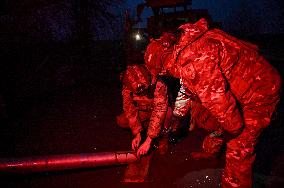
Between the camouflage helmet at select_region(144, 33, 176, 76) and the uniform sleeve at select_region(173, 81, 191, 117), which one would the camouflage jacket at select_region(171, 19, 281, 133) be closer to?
the camouflage helmet at select_region(144, 33, 176, 76)

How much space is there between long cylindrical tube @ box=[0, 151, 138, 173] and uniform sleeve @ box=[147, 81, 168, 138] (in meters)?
0.57

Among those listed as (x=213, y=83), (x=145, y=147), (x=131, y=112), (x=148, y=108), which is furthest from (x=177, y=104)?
(x=213, y=83)

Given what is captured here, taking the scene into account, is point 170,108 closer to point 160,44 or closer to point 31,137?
point 160,44

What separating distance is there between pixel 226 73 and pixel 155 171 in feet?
7.43

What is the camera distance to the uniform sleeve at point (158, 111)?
3.55m

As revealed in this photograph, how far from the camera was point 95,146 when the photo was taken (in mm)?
5168

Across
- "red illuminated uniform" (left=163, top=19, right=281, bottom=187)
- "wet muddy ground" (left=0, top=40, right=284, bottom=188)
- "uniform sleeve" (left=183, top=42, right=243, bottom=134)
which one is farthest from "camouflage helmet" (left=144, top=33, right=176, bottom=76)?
"wet muddy ground" (left=0, top=40, right=284, bottom=188)

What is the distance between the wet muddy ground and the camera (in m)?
3.93

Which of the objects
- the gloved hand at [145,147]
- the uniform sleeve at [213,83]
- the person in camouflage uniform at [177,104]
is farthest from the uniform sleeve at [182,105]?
the uniform sleeve at [213,83]

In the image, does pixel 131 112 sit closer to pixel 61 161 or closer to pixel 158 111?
pixel 158 111

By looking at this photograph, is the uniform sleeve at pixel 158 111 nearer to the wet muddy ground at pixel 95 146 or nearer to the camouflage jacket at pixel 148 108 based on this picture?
the camouflage jacket at pixel 148 108

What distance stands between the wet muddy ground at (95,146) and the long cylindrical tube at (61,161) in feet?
0.73

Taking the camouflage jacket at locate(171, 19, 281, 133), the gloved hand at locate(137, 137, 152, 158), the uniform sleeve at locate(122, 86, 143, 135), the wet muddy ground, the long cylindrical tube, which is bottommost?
the wet muddy ground

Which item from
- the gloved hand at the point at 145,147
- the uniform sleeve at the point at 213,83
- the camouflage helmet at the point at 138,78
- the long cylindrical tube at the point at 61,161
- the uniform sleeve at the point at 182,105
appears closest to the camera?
the uniform sleeve at the point at 213,83
